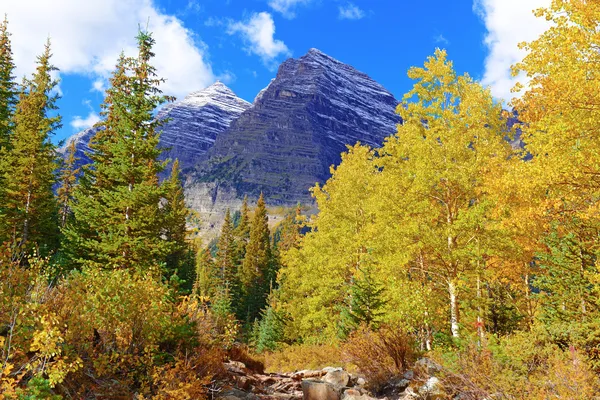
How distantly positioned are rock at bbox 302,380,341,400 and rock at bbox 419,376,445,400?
1.83 m

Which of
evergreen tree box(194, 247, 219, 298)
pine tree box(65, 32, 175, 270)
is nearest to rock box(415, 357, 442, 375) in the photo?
pine tree box(65, 32, 175, 270)

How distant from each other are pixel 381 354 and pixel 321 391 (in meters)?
2.27

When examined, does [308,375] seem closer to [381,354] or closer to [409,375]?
[381,354]

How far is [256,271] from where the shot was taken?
61062 mm

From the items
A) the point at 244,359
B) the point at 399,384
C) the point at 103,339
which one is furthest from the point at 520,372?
the point at 244,359

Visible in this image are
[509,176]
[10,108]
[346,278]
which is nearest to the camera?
[509,176]

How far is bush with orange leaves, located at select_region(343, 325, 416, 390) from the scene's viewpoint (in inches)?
390

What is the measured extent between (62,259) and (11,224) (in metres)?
8.25

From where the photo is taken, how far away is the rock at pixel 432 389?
26.2ft

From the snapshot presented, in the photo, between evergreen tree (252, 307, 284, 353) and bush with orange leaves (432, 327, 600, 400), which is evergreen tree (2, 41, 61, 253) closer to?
evergreen tree (252, 307, 284, 353)

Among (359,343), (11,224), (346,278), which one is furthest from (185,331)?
(11,224)

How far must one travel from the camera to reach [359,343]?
415 inches

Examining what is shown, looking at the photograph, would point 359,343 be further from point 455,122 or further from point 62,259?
point 62,259

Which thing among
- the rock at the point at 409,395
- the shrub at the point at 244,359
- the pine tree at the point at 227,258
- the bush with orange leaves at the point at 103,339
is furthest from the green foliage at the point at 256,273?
the bush with orange leaves at the point at 103,339
